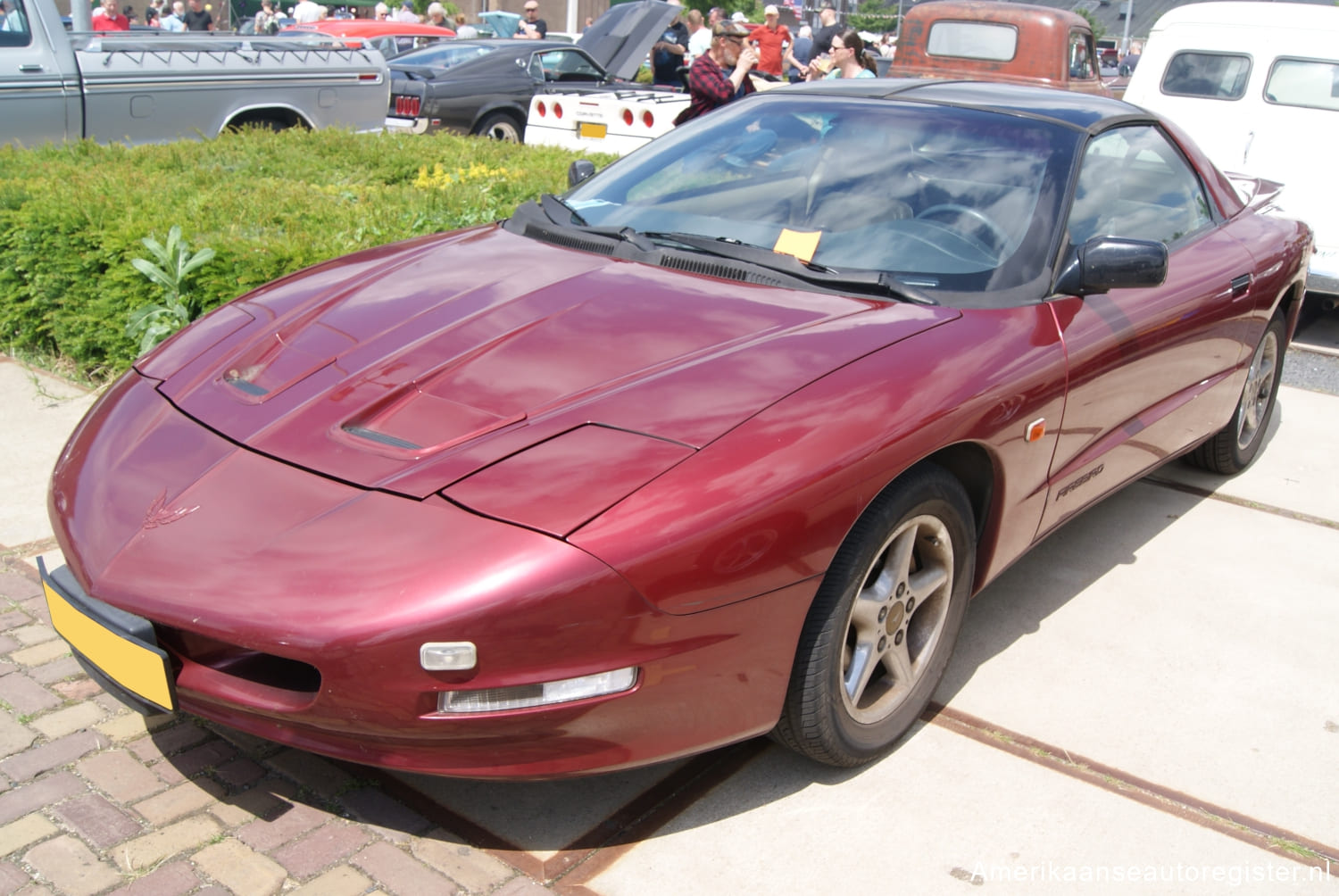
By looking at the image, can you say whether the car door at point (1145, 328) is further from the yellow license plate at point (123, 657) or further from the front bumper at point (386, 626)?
the yellow license plate at point (123, 657)

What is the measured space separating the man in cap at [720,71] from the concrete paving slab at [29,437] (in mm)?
4825

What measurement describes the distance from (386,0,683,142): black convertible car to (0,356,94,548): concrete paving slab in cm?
699

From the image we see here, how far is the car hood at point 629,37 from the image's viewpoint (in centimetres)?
1371

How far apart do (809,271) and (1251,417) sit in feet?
8.82

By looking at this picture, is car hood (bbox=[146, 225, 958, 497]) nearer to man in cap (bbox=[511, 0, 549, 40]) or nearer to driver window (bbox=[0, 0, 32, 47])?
driver window (bbox=[0, 0, 32, 47])

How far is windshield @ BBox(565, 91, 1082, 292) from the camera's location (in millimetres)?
3238

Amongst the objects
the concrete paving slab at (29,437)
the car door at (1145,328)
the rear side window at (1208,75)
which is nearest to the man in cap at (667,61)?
the rear side window at (1208,75)

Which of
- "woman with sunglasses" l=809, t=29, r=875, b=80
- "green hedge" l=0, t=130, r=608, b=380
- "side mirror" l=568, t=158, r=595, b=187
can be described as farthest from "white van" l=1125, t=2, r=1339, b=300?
"side mirror" l=568, t=158, r=595, b=187

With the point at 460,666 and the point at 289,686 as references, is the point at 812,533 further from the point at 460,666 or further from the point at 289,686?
the point at 289,686

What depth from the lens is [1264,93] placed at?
7.98m

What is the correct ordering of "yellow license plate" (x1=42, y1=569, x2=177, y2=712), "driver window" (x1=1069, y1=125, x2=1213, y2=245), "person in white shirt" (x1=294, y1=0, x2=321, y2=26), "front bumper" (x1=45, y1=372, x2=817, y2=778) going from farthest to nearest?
"person in white shirt" (x1=294, y1=0, x2=321, y2=26) < "driver window" (x1=1069, y1=125, x2=1213, y2=245) < "yellow license plate" (x1=42, y1=569, x2=177, y2=712) < "front bumper" (x1=45, y1=372, x2=817, y2=778)

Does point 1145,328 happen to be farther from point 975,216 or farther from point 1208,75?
point 1208,75

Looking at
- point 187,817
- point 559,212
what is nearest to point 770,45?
point 559,212

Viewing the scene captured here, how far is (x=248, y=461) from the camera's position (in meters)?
2.44
